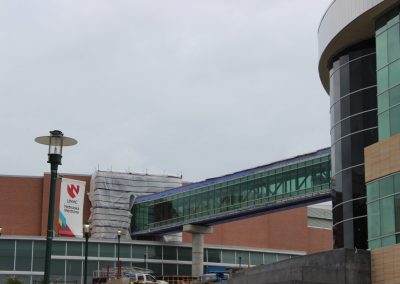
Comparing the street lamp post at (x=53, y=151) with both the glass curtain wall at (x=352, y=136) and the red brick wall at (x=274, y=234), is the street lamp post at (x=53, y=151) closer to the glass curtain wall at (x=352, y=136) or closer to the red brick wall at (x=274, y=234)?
the glass curtain wall at (x=352, y=136)

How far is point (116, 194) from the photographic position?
91.2 meters

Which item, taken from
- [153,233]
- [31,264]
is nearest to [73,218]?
[31,264]

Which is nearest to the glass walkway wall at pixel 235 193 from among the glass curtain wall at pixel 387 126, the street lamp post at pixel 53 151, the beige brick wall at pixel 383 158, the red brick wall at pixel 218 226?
the red brick wall at pixel 218 226

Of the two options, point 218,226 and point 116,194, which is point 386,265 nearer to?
point 116,194

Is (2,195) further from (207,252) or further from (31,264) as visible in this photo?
(207,252)

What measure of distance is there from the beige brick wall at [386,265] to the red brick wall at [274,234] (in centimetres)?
6169

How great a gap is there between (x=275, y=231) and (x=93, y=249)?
24067 millimetres

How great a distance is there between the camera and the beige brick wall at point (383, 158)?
31.6m

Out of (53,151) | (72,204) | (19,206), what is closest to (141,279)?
(72,204)

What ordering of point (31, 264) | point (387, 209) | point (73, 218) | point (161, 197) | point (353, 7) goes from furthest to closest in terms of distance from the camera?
point (161, 197)
point (31, 264)
point (73, 218)
point (353, 7)
point (387, 209)

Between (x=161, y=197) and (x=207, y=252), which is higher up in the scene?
(x=161, y=197)

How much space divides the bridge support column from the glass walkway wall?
0.93m

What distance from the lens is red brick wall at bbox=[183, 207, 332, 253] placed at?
9600 centimetres

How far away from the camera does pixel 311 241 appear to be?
342 ft
